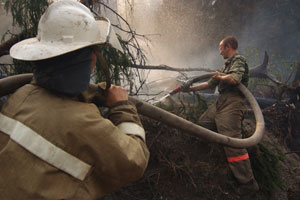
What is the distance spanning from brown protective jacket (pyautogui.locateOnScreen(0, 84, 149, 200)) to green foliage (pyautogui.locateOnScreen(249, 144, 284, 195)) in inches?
104

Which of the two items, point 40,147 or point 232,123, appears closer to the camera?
point 40,147

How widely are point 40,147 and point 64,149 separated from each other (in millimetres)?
107

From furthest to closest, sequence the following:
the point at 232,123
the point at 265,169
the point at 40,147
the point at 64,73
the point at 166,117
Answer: the point at 232,123, the point at 265,169, the point at 166,117, the point at 64,73, the point at 40,147

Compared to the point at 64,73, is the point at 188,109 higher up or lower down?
lower down

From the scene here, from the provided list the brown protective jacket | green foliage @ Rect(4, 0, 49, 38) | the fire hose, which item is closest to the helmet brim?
the brown protective jacket

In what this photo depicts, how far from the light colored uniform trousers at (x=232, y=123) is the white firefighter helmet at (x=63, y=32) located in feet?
8.52

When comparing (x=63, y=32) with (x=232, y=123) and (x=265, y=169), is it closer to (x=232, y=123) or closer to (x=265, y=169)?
(x=232, y=123)

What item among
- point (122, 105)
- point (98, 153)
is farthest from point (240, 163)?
point (98, 153)

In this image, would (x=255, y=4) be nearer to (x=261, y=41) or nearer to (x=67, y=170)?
(x=261, y=41)

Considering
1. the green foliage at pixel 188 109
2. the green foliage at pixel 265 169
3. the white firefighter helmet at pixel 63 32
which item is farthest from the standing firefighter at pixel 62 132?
the green foliage at pixel 265 169

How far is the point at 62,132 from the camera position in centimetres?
97

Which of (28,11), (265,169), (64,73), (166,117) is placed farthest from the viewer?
(265,169)

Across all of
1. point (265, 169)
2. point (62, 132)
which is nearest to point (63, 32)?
point (62, 132)

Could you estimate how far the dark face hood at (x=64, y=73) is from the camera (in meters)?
1.04
